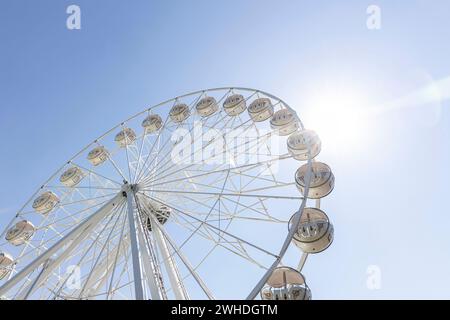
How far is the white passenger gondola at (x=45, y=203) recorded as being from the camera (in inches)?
613

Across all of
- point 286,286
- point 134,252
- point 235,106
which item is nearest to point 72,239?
point 134,252

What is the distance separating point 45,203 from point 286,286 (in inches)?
446

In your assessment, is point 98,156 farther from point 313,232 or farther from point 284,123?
point 313,232

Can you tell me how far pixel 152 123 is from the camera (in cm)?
1697

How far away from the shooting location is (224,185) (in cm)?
1166

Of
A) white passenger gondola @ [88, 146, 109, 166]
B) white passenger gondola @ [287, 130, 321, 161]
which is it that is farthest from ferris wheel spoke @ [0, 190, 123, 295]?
white passenger gondola @ [287, 130, 321, 161]

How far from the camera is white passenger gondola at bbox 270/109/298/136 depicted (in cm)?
1409

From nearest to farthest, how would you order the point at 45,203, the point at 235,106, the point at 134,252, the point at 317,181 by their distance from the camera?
the point at 134,252
the point at 317,181
the point at 45,203
the point at 235,106

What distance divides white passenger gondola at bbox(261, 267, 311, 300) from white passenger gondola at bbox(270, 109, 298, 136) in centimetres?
625

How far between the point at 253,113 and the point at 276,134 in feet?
5.35

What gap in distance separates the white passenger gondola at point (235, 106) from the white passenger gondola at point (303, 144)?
343 cm

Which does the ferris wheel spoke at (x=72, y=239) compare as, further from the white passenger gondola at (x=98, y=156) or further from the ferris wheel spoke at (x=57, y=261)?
the white passenger gondola at (x=98, y=156)
